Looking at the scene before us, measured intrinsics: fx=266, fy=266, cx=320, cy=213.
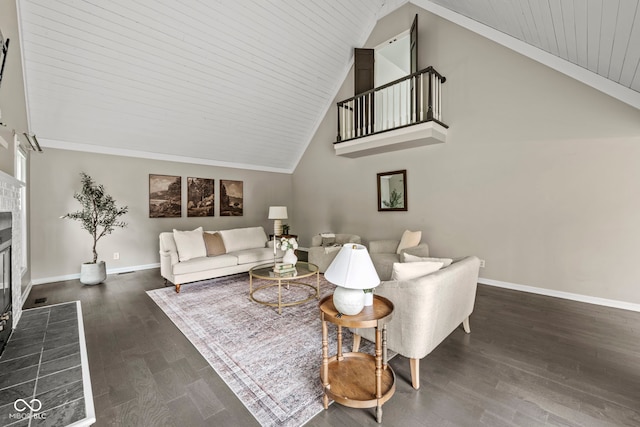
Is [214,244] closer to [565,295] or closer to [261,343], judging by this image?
[261,343]

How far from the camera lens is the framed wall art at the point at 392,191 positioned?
5.27m

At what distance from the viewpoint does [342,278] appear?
5.29 feet

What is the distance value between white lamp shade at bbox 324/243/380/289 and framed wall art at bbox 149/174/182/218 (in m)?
5.32

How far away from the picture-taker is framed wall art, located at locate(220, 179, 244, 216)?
670 centimetres

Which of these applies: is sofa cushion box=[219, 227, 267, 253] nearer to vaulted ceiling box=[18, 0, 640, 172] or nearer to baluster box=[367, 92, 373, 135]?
vaulted ceiling box=[18, 0, 640, 172]

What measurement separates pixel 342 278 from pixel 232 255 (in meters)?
3.45

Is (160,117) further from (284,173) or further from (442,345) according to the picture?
(442,345)

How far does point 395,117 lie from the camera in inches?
198

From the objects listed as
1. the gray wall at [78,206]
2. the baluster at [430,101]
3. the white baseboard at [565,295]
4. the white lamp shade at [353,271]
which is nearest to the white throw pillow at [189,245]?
the gray wall at [78,206]

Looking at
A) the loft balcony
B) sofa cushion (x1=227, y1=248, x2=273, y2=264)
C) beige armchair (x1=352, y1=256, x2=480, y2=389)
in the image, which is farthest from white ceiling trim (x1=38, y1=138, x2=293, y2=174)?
beige armchair (x1=352, y1=256, x2=480, y2=389)

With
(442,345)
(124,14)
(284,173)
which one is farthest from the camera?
(284,173)

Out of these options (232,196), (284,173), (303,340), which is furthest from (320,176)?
(303,340)

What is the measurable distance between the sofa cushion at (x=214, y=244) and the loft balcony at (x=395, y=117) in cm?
295

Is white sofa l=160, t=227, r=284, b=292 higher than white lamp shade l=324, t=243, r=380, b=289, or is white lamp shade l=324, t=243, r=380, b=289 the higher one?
white lamp shade l=324, t=243, r=380, b=289
